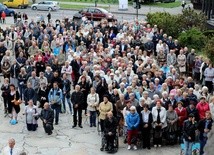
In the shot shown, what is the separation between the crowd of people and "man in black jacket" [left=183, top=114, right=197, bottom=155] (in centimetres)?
3

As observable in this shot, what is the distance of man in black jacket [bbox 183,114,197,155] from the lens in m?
14.8

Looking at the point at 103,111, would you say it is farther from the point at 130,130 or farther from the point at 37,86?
the point at 37,86

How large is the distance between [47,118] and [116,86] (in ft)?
9.91

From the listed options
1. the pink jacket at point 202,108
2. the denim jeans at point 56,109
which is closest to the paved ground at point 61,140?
the denim jeans at point 56,109

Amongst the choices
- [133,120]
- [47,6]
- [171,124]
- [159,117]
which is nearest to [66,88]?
[133,120]

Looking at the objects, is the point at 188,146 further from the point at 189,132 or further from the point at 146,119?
the point at 146,119

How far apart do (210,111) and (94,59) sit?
23.9ft

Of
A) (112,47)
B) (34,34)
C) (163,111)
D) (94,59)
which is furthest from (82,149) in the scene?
(34,34)

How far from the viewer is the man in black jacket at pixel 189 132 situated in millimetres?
14844

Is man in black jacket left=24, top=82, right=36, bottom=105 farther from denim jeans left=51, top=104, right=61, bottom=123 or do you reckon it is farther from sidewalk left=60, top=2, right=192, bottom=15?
sidewalk left=60, top=2, right=192, bottom=15

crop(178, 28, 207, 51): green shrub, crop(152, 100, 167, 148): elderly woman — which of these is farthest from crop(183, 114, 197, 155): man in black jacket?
crop(178, 28, 207, 51): green shrub

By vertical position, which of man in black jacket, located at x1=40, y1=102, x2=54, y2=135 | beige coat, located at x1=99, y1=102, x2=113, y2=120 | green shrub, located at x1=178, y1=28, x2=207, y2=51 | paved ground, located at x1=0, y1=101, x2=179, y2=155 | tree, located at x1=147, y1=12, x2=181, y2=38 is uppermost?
tree, located at x1=147, y1=12, x2=181, y2=38

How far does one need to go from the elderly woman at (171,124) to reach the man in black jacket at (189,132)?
39.4 inches

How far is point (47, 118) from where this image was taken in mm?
16922
